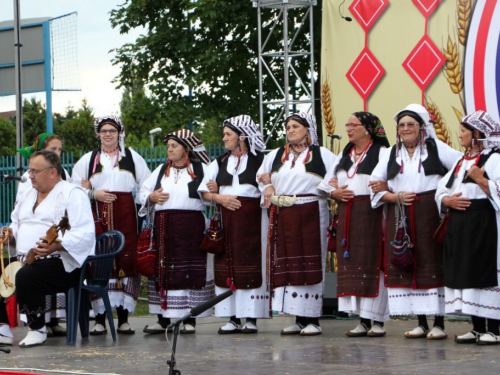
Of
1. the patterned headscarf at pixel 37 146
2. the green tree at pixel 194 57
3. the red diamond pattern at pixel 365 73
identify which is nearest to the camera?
the patterned headscarf at pixel 37 146

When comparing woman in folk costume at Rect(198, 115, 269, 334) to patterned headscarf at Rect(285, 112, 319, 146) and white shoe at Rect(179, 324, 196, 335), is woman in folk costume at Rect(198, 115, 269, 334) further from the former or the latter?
patterned headscarf at Rect(285, 112, 319, 146)

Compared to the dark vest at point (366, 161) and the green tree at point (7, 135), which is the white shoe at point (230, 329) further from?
the green tree at point (7, 135)

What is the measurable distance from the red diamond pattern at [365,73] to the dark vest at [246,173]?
1.48m

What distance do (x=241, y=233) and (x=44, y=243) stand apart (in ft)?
5.61

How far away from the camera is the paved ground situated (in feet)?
20.3

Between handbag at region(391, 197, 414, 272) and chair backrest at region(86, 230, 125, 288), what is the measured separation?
85.4 inches

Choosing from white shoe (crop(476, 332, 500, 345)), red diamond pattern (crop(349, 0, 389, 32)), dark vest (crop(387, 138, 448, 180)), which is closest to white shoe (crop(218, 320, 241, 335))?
dark vest (crop(387, 138, 448, 180))

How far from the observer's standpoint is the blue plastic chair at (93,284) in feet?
26.0

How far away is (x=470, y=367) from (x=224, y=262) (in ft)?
9.99

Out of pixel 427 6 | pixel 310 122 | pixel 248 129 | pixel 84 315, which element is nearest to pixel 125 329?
pixel 84 315

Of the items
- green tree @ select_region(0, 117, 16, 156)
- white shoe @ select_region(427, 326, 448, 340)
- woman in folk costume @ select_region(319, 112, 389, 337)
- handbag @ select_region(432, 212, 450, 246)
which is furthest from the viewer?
green tree @ select_region(0, 117, 16, 156)

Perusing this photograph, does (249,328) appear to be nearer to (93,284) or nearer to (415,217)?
(93,284)

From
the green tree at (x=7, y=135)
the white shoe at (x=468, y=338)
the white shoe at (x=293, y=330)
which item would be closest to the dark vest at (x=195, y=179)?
the white shoe at (x=293, y=330)

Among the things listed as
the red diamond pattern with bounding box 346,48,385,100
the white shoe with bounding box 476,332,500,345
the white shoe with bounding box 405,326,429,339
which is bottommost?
the white shoe with bounding box 405,326,429,339
